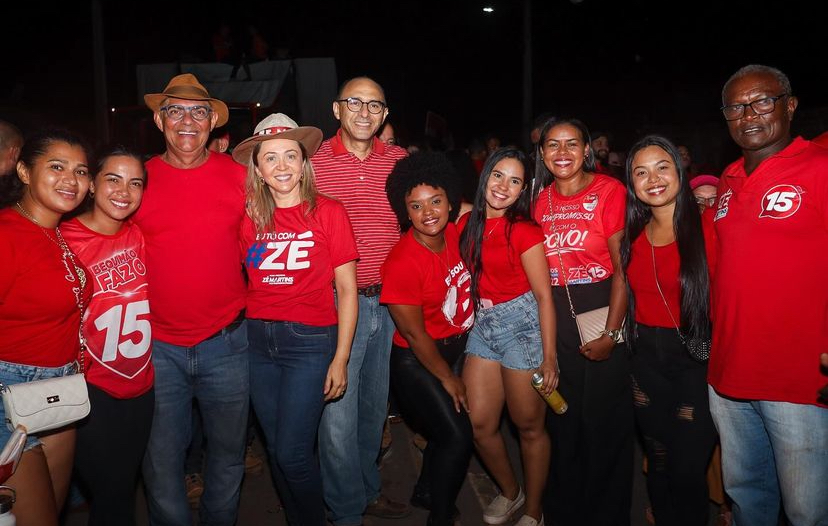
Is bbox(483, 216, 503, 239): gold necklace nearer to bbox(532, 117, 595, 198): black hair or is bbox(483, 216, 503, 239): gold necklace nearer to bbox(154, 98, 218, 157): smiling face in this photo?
bbox(532, 117, 595, 198): black hair

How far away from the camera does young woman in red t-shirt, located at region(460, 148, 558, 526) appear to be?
3.46m

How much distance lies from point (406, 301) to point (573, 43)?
1799 cm

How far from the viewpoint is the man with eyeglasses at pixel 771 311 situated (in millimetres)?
2611

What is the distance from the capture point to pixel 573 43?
19188mm

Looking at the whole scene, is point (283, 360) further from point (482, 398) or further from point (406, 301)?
point (482, 398)

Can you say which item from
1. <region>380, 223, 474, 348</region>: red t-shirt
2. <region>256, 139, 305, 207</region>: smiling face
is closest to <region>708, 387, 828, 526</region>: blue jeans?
<region>380, 223, 474, 348</region>: red t-shirt

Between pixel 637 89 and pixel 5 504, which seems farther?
pixel 637 89

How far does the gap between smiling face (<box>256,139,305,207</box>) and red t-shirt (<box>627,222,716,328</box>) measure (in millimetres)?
1847

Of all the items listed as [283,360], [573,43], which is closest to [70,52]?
[573,43]

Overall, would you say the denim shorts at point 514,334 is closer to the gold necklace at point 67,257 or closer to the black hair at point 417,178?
the black hair at point 417,178

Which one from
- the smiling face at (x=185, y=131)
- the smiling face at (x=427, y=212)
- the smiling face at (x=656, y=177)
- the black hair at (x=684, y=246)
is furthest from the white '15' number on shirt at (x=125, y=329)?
the smiling face at (x=656, y=177)

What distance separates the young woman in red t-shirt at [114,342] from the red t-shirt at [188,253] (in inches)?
3.7

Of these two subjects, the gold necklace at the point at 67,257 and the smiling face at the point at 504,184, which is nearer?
the gold necklace at the point at 67,257

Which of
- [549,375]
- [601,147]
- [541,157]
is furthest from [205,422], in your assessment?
[601,147]
